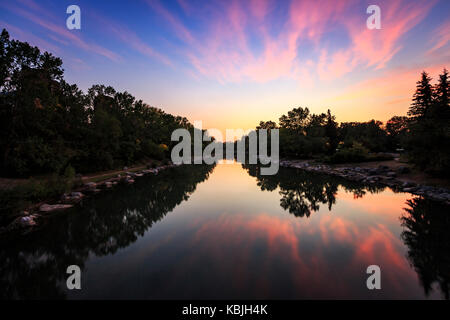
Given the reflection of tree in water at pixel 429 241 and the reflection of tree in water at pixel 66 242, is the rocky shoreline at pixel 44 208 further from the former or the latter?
the reflection of tree in water at pixel 429 241

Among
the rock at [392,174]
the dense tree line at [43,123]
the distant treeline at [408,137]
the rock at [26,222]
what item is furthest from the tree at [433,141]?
the dense tree line at [43,123]

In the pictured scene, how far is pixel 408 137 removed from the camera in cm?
1777

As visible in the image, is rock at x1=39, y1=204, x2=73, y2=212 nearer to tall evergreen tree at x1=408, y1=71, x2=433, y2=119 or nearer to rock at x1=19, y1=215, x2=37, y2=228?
rock at x1=19, y1=215, x2=37, y2=228

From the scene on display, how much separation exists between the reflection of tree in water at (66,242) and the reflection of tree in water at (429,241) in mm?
10878

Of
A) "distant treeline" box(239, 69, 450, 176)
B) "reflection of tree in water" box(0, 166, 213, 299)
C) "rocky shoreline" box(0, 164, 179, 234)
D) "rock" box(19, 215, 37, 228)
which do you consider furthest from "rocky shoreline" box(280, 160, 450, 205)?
"rocky shoreline" box(0, 164, 179, 234)

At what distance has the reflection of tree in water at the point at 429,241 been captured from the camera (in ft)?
19.6

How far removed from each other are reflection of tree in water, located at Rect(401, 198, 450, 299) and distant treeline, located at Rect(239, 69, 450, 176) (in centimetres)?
604

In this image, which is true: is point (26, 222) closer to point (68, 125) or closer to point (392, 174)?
point (68, 125)

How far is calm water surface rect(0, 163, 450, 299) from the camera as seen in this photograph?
5512 mm

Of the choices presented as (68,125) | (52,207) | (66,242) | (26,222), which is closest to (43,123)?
(68,125)

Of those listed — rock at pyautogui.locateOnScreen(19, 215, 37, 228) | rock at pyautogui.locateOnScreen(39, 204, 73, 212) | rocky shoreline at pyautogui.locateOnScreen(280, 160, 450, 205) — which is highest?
rocky shoreline at pyautogui.locateOnScreen(280, 160, 450, 205)

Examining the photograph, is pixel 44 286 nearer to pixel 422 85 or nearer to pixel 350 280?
pixel 350 280

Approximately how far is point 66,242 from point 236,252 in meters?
7.72
